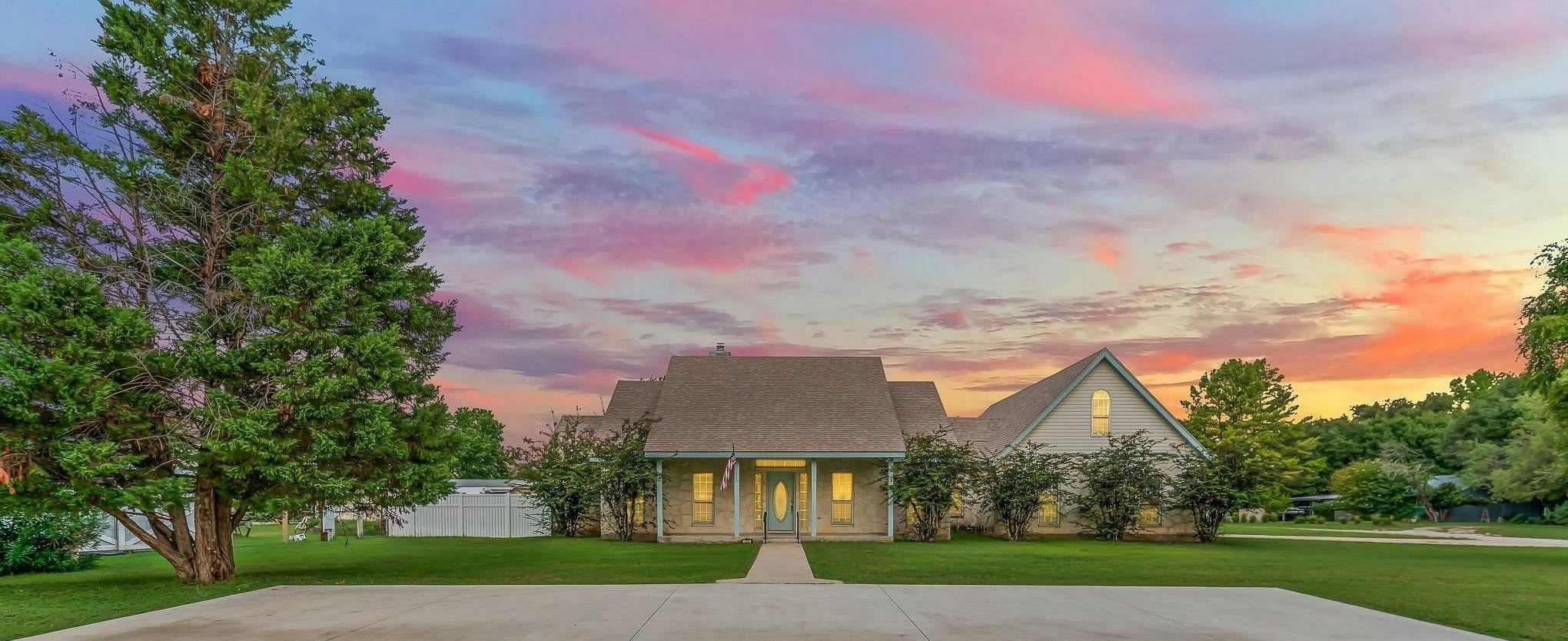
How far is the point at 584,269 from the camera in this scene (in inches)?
1016

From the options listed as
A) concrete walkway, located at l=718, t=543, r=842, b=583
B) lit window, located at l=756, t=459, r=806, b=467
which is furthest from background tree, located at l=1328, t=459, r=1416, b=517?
concrete walkway, located at l=718, t=543, r=842, b=583

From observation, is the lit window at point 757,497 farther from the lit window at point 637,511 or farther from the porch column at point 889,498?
the porch column at point 889,498

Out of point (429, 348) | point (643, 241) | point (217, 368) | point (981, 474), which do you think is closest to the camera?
point (217, 368)

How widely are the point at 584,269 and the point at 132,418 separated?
1299cm

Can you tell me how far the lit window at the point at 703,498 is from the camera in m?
27.9

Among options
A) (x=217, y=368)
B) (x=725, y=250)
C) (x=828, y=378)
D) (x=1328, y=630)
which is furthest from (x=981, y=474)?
(x=217, y=368)

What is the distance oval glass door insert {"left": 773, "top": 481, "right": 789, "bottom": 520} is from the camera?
28125 millimetres

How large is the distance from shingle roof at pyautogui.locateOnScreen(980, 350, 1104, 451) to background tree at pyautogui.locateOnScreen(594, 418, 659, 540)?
1189 cm

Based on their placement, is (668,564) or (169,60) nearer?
(169,60)

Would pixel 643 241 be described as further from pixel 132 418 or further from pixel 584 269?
pixel 132 418

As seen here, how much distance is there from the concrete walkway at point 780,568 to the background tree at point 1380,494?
45375mm

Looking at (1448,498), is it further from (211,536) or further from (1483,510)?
(211,536)

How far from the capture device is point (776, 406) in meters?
29.3

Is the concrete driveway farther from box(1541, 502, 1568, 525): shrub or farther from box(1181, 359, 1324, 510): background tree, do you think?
box(1181, 359, 1324, 510): background tree
